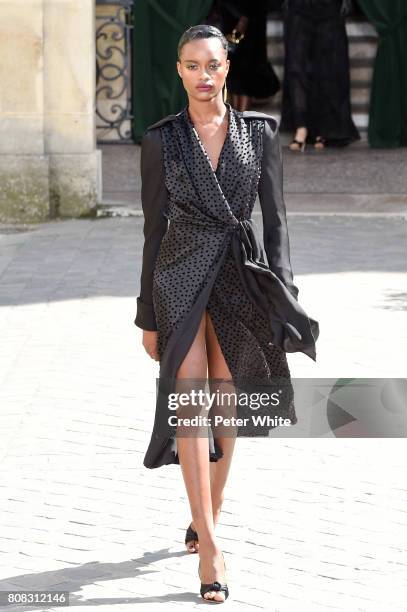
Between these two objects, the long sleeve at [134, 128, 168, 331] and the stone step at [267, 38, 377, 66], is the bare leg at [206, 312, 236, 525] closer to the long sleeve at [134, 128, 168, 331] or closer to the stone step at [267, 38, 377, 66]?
the long sleeve at [134, 128, 168, 331]

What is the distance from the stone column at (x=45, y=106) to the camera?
12641 millimetres

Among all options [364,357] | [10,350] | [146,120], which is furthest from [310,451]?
[146,120]

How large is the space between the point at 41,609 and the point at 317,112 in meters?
13.0

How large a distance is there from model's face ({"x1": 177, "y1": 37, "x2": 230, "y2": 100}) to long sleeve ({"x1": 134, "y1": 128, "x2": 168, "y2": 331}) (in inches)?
8.0

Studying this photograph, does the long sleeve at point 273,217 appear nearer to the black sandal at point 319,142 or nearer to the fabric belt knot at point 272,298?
the fabric belt knot at point 272,298

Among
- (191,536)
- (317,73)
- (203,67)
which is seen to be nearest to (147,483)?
(191,536)

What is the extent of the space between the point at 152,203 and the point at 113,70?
12767 mm

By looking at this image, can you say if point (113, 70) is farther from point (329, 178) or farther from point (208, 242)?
point (208, 242)

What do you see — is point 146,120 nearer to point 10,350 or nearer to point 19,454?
point 10,350

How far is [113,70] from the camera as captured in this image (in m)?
17.8

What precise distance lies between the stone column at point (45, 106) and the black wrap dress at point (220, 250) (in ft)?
25.0

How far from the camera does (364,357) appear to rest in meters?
8.32

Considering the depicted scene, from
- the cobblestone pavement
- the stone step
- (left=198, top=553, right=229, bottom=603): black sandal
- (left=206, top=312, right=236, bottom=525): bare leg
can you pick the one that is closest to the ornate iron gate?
the stone step

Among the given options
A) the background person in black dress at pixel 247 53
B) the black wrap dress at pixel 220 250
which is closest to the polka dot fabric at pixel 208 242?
the black wrap dress at pixel 220 250
